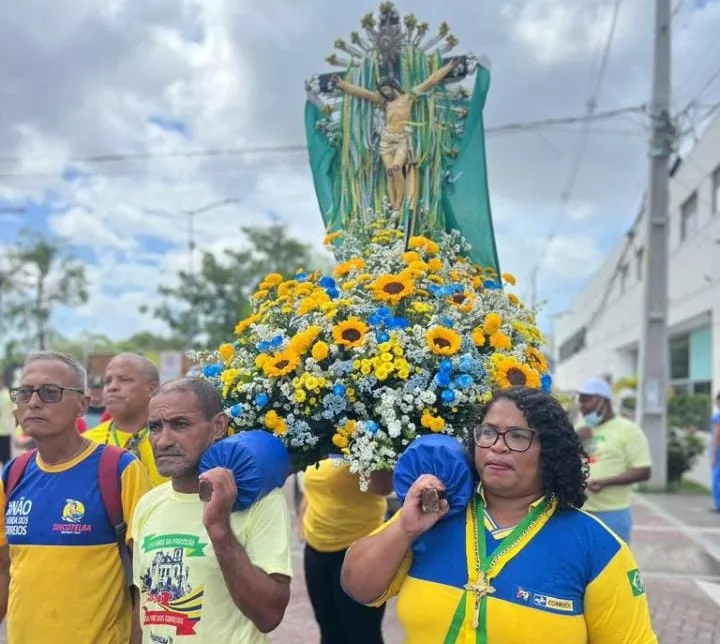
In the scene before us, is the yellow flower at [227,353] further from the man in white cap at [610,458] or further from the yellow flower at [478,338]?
the man in white cap at [610,458]

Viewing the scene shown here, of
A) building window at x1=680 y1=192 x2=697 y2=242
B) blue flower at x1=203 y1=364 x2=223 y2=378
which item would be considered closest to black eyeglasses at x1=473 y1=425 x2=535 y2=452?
blue flower at x1=203 y1=364 x2=223 y2=378

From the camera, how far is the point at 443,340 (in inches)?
99.3

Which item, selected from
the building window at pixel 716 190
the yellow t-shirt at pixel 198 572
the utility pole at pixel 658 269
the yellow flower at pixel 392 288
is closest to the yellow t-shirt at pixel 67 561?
the yellow t-shirt at pixel 198 572

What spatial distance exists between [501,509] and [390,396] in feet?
1.74

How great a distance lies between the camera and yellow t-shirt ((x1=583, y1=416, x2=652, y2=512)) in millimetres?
5008

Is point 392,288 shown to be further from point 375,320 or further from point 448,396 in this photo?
point 448,396

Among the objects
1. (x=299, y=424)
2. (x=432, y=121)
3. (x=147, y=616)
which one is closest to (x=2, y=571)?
(x=147, y=616)

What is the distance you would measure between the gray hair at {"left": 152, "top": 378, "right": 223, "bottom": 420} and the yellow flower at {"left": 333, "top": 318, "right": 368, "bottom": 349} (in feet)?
1.53

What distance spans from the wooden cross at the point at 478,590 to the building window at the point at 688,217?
19.9 meters

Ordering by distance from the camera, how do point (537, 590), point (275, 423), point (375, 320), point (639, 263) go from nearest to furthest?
point (537, 590) < point (275, 423) < point (375, 320) < point (639, 263)

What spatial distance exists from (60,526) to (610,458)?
3.84m

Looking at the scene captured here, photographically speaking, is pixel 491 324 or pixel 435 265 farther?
pixel 435 265

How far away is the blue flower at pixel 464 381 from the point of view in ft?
7.91

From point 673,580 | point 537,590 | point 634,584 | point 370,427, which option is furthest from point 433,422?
point 673,580
